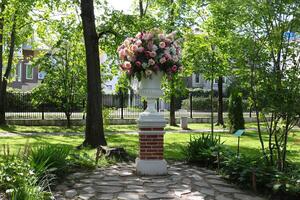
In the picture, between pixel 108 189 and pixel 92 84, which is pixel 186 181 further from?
pixel 92 84

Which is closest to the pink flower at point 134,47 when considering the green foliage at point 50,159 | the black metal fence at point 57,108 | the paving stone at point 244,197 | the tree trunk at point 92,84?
the green foliage at point 50,159

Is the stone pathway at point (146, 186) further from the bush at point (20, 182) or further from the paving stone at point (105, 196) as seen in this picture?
the bush at point (20, 182)

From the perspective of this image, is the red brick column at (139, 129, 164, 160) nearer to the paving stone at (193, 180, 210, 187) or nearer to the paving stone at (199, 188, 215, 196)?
the paving stone at (193, 180, 210, 187)

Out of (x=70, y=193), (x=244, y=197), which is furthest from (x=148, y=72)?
(x=244, y=197)

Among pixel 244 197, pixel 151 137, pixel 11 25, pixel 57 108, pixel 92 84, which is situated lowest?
pixel 244 197

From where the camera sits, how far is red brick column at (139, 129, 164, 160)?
25.6 feet

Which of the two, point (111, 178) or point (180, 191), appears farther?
point (111, 178)

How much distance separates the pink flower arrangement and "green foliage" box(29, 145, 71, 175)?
1.99m

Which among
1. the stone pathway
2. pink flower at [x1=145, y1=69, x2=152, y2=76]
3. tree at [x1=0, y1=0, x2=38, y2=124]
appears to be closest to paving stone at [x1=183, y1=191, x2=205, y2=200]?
the stone pathway

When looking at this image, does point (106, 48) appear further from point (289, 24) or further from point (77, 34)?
point (289, 24)

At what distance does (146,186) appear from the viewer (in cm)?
677

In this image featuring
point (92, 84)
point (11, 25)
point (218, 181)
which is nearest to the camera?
point (218, 181)

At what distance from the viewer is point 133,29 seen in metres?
13.4

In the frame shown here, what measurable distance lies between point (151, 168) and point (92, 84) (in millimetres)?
4439
